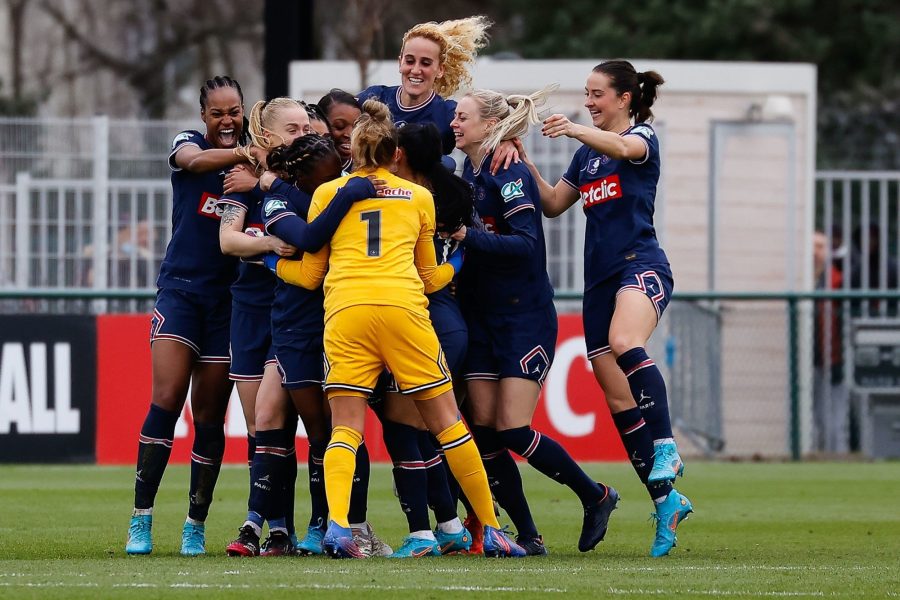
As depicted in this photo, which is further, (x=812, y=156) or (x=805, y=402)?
(x=812, y=156)

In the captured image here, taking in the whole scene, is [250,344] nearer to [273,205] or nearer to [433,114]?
[273,205]

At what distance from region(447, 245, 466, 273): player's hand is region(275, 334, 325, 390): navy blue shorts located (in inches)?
26.6

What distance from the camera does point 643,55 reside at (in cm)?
2766

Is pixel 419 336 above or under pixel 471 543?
above

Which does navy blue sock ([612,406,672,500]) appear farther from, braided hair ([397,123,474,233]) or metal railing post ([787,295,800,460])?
metal railing post ([787,295,800,460])

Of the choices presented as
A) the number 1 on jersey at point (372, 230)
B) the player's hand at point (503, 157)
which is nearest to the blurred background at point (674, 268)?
the player's hand at point (503, 157)

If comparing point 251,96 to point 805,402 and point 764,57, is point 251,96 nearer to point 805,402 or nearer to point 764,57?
point 764,57

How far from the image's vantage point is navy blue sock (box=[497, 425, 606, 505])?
7.53 metres

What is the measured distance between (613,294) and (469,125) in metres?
1.04

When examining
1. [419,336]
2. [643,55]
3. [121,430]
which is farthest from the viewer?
[643,55]

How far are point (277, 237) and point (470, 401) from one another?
124cm

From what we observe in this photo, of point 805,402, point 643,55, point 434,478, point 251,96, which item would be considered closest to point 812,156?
Result: point 805,402

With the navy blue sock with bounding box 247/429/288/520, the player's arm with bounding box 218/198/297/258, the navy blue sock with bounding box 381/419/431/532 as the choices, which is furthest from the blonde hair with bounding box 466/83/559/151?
the navy blue sock with bounding box 247/429/288/520

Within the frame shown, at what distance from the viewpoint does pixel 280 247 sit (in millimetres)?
7191
